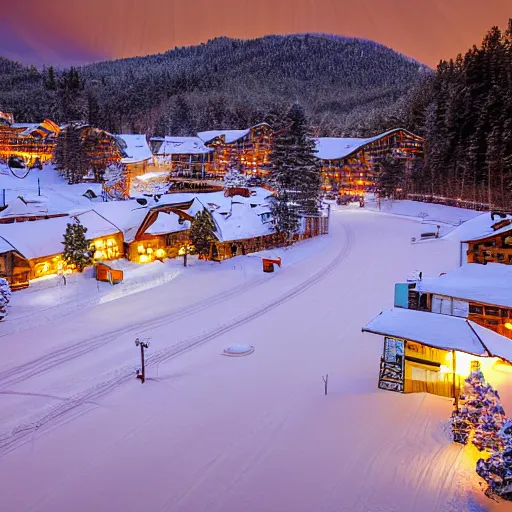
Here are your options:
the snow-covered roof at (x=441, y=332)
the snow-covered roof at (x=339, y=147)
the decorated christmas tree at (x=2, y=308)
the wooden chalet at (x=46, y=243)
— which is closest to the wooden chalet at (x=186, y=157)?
the snow-covered roof at (x=339, y=147)

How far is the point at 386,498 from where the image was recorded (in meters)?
9.62

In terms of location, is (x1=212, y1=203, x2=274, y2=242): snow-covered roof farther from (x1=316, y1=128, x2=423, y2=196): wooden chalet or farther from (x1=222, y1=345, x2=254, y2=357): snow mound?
(x1=316, y1=128, x2=423, y2=196): wooden chalet

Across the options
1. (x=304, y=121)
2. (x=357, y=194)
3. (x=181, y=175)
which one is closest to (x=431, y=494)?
(x=304, y=121)

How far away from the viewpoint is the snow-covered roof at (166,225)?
113 ft

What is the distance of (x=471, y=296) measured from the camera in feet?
53.6

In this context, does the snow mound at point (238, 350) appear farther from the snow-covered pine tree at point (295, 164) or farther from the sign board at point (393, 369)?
the snow-covered pine tree at point (295, 164)

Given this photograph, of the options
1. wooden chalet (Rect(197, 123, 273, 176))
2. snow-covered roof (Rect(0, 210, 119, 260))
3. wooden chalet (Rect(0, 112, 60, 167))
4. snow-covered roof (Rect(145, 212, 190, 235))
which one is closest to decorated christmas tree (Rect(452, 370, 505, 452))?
snow-covered roof (Rect(0, 210, 119, 260))

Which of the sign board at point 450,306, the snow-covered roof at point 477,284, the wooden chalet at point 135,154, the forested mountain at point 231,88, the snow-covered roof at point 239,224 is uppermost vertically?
the forested mountain at point 231,88

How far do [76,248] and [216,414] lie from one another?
19413 millimetres

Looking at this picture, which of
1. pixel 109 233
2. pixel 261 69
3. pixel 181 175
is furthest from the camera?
pixel 261 69

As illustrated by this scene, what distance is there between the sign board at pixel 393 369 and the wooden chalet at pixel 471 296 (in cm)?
357

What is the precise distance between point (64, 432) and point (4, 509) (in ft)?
9.53

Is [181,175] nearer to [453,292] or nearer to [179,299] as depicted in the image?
[179,299]

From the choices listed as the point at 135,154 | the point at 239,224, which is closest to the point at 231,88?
the point at 135,154
